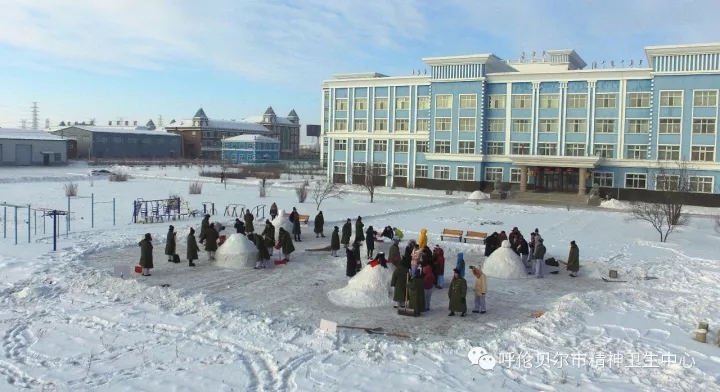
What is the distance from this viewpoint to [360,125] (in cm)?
6138

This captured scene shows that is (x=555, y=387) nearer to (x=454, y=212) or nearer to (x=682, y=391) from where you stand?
(x=682, y=391)

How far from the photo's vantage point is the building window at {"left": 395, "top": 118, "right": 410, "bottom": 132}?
58.5m

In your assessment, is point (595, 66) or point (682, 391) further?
point (595, 66)

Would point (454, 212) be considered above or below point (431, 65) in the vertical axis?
below

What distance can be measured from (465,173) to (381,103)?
11.5 meters

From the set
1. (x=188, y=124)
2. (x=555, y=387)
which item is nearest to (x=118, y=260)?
(x=555, y=387)

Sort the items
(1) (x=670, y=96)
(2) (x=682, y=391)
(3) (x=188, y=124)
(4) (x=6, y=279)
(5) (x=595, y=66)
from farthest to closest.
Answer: (3) (x=188, y=124), (5) (x=595, y=66), (1) (x=670, y=96), (4) (x=6, y=279), (2) (x=682, y=391)

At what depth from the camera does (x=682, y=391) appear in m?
9.19

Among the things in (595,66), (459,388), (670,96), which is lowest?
(459,388)

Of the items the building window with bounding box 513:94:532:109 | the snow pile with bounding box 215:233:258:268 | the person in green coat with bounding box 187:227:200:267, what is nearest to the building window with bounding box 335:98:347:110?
the building window with bounding box 513:94:532:109

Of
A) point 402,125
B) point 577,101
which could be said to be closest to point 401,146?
point 402,125

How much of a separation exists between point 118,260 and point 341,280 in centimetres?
708

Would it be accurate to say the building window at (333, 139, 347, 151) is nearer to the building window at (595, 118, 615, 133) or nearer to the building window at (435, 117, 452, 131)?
the building window at (435, 117, 452, 131)

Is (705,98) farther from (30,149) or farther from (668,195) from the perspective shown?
(30,149)
